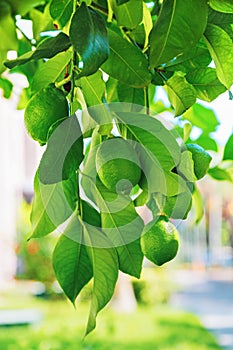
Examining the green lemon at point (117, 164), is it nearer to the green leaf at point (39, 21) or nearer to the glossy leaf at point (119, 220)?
the glossy leaf at point (119, 220)

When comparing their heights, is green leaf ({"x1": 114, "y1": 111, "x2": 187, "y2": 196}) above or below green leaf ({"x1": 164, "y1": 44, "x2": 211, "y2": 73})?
below

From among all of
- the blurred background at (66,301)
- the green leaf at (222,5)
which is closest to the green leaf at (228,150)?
the green leaf at (222,5)

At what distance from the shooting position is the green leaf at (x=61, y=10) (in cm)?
43

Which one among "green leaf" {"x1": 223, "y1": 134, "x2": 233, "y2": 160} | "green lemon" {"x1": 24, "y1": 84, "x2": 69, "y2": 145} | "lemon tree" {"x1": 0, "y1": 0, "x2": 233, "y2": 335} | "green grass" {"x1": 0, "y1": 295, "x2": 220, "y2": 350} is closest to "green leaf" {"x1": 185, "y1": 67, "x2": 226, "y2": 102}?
"lemon tree" {"x1": 0, "y1": 0, "x2": 233, "y2": 335}

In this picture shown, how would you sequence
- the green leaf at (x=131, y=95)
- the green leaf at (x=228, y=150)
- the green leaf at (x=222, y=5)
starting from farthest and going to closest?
1. the green leaf at (x=228, y=150)
2. the green leaf at (x=131, y=95)
3. the green leaf at (x=222, y=5)

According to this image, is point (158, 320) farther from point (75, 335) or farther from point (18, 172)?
point (18, 172)

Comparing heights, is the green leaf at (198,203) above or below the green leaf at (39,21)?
below

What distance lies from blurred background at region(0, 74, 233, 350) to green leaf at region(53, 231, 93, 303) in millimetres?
3489

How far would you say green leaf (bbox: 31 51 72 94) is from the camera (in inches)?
17.2

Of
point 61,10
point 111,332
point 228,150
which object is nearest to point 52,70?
point 61,10

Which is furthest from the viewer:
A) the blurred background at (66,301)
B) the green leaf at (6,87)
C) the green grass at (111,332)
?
the blurred background at (66,301)

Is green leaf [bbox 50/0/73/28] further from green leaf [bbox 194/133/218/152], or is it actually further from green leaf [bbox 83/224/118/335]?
green leaf [bbox 194/133/218/152]

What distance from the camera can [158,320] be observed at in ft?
21.8

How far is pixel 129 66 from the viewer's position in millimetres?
400
